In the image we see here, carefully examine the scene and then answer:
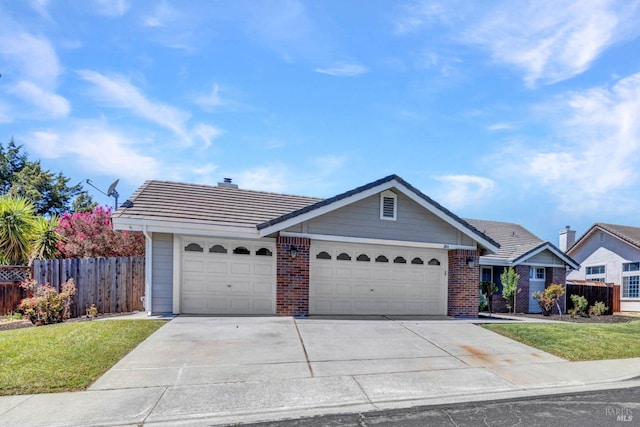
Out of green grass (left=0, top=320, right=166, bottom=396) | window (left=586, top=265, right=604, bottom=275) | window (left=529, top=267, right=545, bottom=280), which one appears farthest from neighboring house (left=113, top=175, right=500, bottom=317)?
window (left=586, top=265, right=604, bottom=275)

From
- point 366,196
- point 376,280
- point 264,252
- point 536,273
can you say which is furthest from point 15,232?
point 536,273

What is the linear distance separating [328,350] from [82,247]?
1146cm

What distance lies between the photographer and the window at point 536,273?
19641 mm

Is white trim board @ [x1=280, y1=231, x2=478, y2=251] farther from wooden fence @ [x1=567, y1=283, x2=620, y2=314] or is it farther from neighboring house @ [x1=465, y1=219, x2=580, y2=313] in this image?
wooden fence @ [x1=567, y1=283, x2=620, y2=314]

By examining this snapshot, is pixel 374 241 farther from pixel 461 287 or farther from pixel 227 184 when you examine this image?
pixel 227 184

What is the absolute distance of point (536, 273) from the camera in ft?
65.2

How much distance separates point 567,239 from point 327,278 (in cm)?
2330

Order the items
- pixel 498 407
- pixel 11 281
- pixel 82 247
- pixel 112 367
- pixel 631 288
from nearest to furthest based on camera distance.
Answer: pixel 498 407 → pixel 112 367 → pixel 11 281 → pixel 82 247 → pixel 631 288

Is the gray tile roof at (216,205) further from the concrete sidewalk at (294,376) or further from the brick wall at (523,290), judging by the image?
the brick wall at (523,290)

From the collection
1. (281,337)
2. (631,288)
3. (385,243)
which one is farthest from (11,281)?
(631,288)

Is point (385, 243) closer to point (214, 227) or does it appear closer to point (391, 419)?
point (214, 227)

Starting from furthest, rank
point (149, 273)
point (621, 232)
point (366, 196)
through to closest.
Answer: point (621, 232), point (366, 196), point (149, 273)

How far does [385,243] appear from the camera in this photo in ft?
42.4

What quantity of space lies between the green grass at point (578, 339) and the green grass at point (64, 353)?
9419mm
